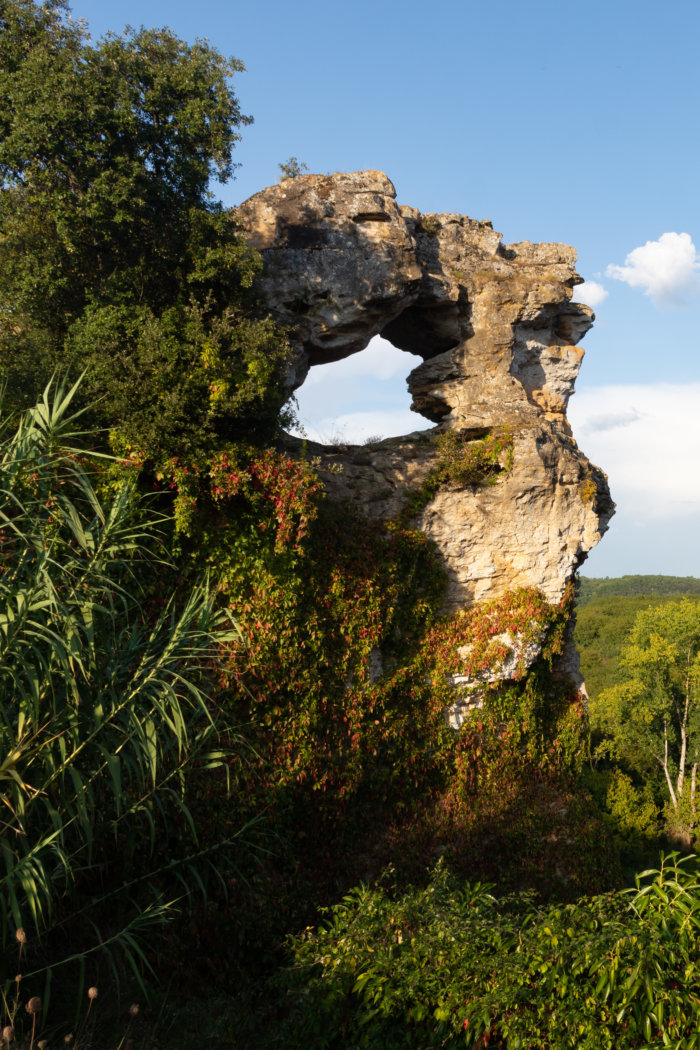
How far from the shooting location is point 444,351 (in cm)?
1616

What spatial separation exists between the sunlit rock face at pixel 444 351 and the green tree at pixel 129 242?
2.35 m

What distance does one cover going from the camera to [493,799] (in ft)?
42.7

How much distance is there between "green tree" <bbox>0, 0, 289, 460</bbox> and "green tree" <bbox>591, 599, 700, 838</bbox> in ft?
82.6

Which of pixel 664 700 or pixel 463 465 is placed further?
pixel 664 700

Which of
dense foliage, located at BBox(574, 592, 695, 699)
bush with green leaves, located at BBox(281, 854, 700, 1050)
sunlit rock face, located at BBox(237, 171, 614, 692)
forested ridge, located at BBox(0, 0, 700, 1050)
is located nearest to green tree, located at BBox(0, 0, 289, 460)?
forested ridge, located at BBox(0, 0, 700, 1050)

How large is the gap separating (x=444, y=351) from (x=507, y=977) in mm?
13135

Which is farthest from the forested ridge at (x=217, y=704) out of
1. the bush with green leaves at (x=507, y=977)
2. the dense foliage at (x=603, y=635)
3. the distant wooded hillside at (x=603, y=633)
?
the dense foliage at (x=603, y=635)

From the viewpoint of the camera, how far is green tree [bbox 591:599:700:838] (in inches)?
1174

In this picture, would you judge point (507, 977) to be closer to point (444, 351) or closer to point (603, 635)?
point (444, 351)

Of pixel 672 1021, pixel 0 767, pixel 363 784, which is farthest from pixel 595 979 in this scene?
pixel 363 784

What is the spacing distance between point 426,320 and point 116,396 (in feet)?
28.4

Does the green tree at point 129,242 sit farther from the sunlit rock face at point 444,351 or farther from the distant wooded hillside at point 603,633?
the distant wooded hillside at point 603,633

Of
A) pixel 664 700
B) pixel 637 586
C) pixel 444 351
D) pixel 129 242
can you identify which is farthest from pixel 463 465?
pixel 637 586

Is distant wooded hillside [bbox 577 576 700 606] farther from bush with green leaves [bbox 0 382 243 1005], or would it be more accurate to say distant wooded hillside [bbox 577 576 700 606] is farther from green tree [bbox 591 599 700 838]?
bush with green leaves [bbox 0 382 243 1005]
